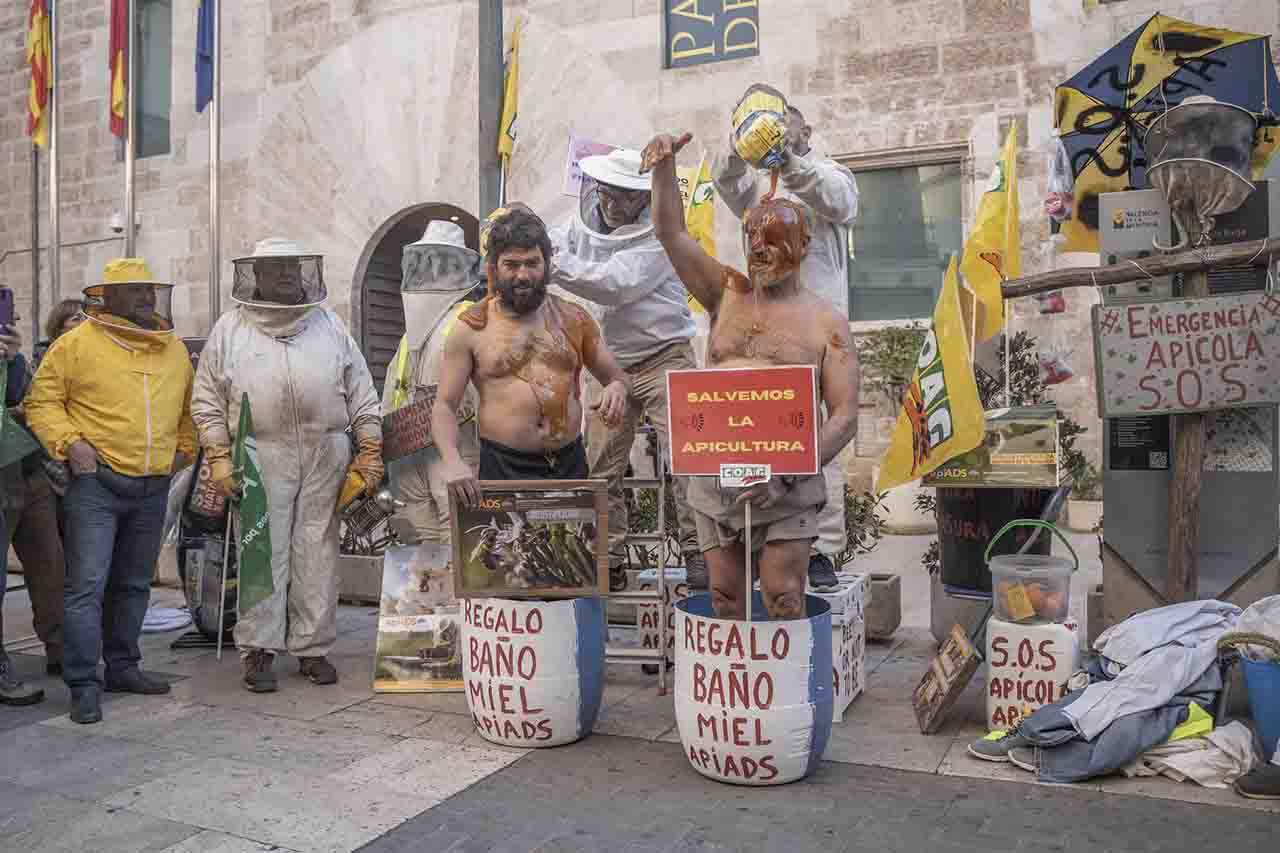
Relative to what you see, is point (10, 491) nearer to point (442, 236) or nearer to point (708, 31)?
point (442, 236)

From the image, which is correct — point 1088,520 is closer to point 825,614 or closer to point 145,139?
point 825,614

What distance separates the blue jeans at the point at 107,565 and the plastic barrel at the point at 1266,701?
14.7ft

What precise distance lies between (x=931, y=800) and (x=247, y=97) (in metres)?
12.3

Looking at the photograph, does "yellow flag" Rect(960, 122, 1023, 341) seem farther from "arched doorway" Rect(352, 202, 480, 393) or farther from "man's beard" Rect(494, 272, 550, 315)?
"arched doorway" Rect(352, 202, 480, 393)

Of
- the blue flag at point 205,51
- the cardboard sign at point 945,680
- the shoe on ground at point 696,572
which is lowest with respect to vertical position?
the cardboard sign at point 945,680

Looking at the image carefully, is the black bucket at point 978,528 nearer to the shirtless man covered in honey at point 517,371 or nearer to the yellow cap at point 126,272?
the shirtless man covered in honey at point 517,371

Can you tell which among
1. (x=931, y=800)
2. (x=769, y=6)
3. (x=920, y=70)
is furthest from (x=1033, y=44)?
(x=931, y=800)

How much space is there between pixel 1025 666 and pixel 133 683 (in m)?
3.90

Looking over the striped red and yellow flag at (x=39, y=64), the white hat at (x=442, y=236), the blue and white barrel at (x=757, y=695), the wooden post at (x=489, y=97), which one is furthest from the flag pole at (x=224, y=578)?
the striped red and yellow flag at (x=39, y=64)

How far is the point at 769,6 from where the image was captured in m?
10.5

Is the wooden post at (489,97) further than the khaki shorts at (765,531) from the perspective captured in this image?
Yes

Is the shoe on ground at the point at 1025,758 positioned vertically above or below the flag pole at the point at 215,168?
below

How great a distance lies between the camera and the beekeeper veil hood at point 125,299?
16.1 ft

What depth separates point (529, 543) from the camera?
409 centimetres
